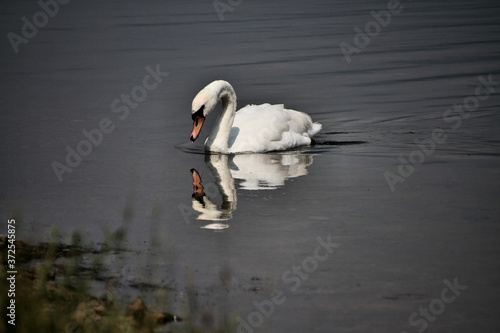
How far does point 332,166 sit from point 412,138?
2.26m

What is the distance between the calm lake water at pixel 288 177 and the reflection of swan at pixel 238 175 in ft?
0.18

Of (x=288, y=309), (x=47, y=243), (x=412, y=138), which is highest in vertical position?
(x=412, y=138)

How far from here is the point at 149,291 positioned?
727 cm

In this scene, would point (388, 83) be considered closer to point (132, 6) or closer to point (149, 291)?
point (149, 291)

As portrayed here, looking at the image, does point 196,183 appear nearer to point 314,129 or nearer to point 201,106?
point 201,106

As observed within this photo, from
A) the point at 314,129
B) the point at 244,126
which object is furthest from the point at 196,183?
the point at 314,129

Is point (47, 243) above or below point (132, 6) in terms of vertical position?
below

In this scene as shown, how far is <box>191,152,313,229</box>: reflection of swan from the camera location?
10078mm

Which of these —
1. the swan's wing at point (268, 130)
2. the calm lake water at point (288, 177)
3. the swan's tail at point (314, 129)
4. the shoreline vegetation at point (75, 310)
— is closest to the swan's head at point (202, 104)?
the calm lake water at point (288, 177)

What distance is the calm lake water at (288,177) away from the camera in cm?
732

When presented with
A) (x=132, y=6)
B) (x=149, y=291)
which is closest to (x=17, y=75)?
(x=149, y=291)

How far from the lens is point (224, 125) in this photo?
13.4 meters

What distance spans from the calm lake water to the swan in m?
0.28

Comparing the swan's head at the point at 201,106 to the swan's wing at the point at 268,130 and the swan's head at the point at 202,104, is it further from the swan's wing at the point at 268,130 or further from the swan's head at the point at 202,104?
the swan's wing at the point at 268,130
